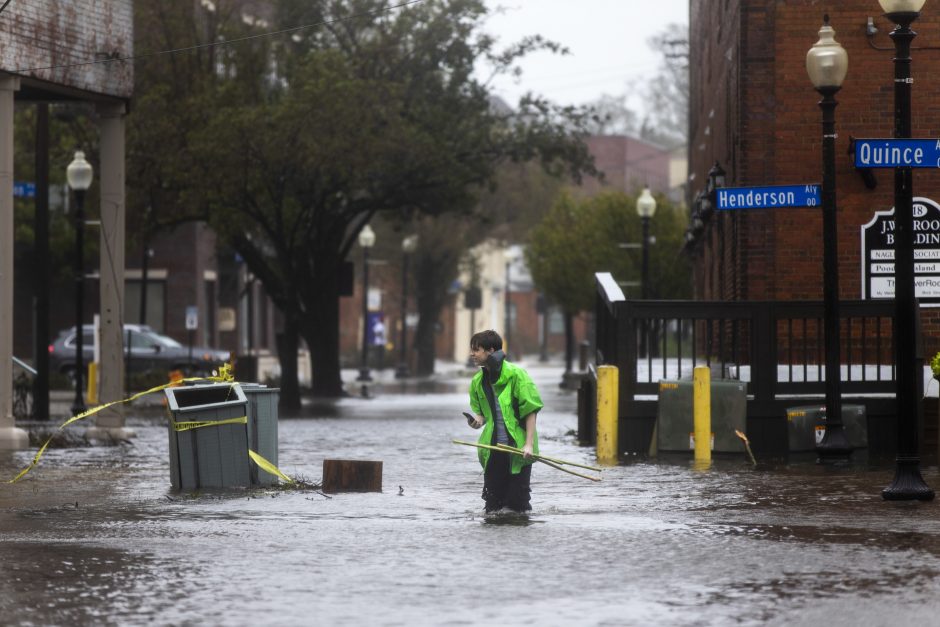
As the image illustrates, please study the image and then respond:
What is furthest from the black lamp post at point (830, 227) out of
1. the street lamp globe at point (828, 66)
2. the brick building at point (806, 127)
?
the brick building at point (806, 127)

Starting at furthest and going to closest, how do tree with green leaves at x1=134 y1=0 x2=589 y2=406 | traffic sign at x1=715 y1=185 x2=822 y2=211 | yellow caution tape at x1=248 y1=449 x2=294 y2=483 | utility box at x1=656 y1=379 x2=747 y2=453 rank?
1. tree with green leaves at x1=134 y1=0 x2=589 y2=406
2. utility box at x1=656 y1=379 x2=747 y2=453
3. traffic sign at x1=715 y1=185 x2=822 y2=211
4. yellow caution tape at x1=248 y1=449 x2=294 y2=483

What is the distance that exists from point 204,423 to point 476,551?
4.77 metres

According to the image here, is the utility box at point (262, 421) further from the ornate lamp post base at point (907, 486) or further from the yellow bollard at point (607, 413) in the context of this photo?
the ornate lamp post base at point (907, 486)

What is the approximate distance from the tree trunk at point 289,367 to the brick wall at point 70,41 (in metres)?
13.3

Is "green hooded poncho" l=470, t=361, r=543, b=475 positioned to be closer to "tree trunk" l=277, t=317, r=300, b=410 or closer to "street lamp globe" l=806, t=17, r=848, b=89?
"street lamp globe" l=806, t=17, r=848, b=89

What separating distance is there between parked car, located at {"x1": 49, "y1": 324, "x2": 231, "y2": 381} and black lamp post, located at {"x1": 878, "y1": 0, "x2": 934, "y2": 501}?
32.6m

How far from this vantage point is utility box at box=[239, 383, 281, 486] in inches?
635

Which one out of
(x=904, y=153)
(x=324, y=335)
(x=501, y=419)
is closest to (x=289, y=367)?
(x=324, y=335)

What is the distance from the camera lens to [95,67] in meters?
23.0

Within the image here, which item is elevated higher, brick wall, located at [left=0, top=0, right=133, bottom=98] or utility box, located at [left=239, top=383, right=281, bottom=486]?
brick wall, located at [left=0, top=0, right=133, bottom=98]

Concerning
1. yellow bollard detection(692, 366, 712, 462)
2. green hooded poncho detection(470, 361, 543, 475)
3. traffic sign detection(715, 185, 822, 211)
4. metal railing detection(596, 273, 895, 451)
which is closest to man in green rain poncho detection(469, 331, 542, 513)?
green hooded poncho detection(470, 361, 543, 475)

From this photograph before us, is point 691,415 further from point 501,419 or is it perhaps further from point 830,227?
point 501,419

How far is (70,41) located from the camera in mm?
22344

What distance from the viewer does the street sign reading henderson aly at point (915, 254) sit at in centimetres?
1977
